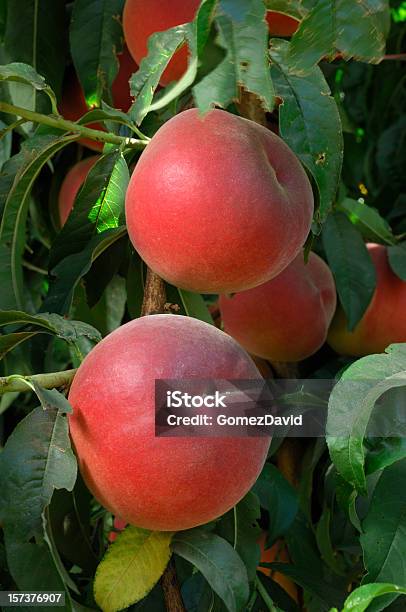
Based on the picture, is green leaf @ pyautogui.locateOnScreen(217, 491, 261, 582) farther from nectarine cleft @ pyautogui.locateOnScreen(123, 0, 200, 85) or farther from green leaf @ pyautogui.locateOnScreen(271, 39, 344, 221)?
nectarine cleft @ pyautogui.locateOnScreen(123, 0, 200, 85)

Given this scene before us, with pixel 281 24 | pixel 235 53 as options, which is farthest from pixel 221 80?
pixel 281 24

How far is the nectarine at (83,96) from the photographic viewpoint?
4.02 feet

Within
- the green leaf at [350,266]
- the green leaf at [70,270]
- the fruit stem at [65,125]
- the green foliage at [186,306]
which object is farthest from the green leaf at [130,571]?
the green leaf at [350,266]

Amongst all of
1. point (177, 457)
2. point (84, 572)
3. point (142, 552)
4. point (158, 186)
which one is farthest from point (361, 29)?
point (84, 572)

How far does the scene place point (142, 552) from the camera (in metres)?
0.79

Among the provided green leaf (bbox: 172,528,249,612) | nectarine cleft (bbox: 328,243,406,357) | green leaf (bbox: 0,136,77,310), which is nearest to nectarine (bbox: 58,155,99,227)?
green leaf (bbox: 0,136,77,310)

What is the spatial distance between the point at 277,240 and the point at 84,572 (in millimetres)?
488

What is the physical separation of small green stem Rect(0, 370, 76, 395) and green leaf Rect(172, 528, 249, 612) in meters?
0.17

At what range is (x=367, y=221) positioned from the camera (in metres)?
1.38

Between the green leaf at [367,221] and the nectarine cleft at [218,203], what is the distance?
571 mm

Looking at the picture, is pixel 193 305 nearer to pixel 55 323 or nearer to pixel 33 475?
pixel 55 323

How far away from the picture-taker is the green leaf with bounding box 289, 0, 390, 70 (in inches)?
24.3

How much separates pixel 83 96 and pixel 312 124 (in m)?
0.53

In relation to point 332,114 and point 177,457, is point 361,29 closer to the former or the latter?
point 332,114
